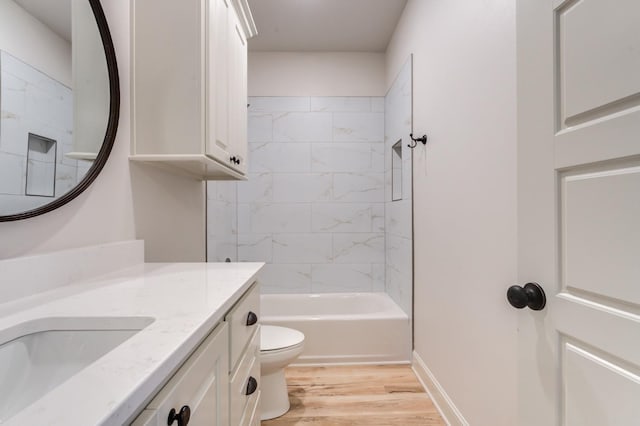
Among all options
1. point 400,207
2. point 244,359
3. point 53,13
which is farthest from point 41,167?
point 400,207

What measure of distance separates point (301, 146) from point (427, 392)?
7.54 feet

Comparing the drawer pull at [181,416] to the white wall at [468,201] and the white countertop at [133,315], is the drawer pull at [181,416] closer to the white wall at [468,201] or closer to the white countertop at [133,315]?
the white countertop at [133,315]

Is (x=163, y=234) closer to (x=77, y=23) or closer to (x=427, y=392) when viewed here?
(x=77, y=23)

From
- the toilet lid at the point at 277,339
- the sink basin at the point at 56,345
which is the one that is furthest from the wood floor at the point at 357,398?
the sink basin at the point at 56,345

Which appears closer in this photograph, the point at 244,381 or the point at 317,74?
the point at 244,381

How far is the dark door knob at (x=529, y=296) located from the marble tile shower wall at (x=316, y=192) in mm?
2377

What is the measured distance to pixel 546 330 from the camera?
0.75 m

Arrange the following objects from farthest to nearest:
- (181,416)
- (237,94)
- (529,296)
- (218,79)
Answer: (237,94) < (218,79) < (529,296) < (181,416)

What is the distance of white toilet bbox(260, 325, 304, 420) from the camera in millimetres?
1715

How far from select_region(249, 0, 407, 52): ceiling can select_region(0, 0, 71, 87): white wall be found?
186 cm

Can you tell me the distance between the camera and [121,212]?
4.07 ft

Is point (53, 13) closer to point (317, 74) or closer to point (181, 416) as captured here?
point (181, 416)

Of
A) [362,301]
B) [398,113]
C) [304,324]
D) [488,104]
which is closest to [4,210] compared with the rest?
[488,104]

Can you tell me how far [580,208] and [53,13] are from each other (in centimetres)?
145
